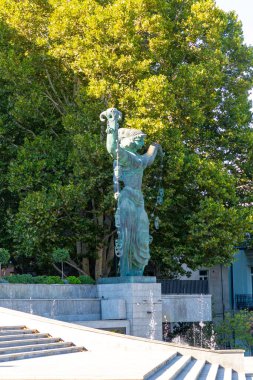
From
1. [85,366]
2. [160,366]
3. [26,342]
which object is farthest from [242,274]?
[85,366]

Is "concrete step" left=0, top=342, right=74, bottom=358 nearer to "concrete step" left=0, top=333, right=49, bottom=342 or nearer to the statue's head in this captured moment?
"concrete step" left=0, top=333, right=49, bottom=342

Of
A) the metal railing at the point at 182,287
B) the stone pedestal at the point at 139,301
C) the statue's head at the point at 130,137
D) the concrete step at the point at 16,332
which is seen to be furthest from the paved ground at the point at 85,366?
the metal railing at the point at 182,287

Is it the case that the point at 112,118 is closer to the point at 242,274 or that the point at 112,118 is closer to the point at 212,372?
the point at 212,372

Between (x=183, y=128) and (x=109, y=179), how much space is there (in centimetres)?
331

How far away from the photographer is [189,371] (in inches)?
637

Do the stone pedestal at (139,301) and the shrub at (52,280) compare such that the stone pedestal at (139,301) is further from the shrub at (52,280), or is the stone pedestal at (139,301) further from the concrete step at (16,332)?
the concrete step at (16,332)

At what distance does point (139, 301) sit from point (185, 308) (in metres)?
3.04

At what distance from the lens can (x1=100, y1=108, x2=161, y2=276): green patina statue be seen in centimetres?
2384

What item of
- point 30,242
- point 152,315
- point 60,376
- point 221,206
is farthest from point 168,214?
point 60,376

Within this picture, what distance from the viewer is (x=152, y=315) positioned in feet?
78.4

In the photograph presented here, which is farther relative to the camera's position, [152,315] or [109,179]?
[109,179]

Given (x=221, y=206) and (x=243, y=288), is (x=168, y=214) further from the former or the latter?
(x=243, y=288)

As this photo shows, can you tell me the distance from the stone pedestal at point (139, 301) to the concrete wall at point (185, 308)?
1.30 metres

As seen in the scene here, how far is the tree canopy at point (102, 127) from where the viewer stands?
2969cm
